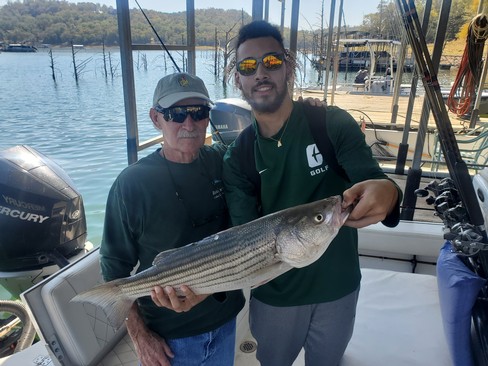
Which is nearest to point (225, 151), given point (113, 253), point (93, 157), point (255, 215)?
point (255, 215)

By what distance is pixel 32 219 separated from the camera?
3012mm

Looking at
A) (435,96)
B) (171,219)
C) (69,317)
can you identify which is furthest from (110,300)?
(435,96)

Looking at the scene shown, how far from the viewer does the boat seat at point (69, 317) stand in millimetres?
2086

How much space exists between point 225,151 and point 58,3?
75.6 feet

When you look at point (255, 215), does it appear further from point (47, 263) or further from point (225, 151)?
point (47, 263)

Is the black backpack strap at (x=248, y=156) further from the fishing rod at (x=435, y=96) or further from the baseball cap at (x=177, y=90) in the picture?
the fishing rod at (x=435, y=96)

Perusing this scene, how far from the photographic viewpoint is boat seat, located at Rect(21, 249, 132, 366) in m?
2.09

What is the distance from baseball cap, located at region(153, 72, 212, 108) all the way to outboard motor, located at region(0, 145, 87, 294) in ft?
6.00

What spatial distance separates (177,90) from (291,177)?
71 centimetres

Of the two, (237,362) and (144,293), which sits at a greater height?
(144,293)

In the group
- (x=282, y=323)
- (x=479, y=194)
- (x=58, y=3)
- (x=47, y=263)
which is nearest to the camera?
(x=282, y=323)

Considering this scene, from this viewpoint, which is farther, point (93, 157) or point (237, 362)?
point (93, 157)

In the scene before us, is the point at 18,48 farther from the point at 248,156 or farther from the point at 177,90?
the point at 248,156

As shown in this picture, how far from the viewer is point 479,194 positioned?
2242 millimetres
